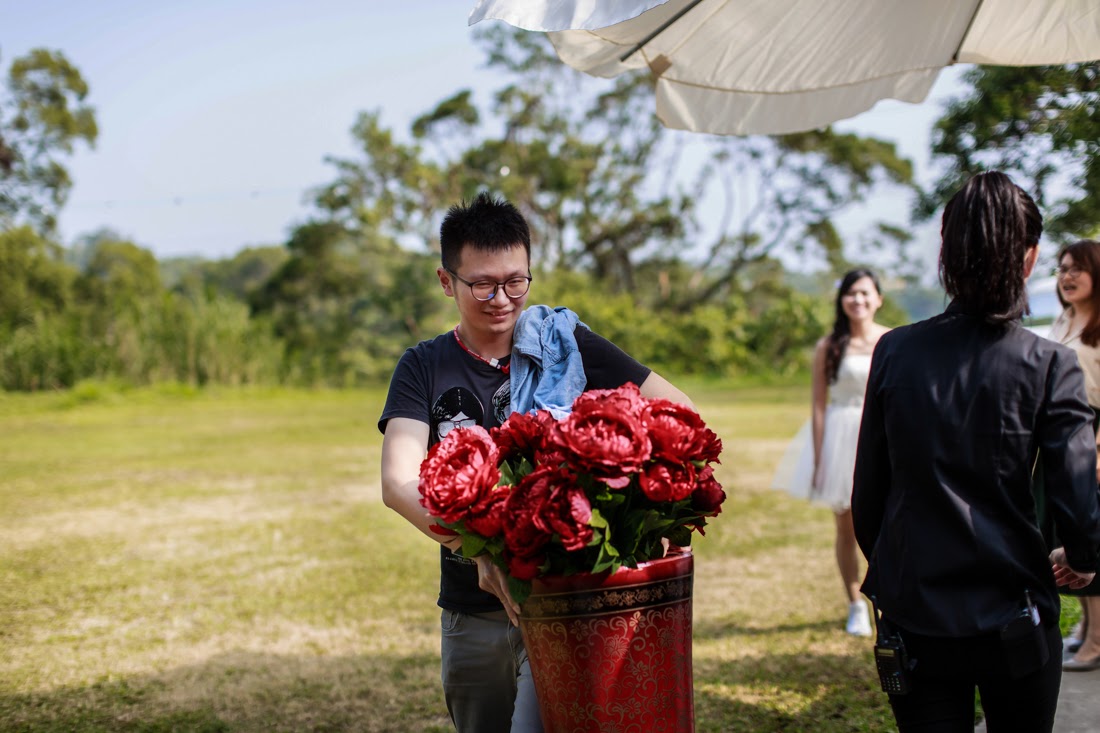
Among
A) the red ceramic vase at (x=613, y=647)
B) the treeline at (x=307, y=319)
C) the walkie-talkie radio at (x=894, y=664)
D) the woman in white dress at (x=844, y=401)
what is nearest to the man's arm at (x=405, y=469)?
the red ceramic vase at (x=613, y=647)

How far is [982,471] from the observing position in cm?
236

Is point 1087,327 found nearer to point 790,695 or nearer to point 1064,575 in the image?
point 790,695

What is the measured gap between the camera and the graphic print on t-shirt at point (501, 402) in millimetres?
2959

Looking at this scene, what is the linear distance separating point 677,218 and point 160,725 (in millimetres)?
34060

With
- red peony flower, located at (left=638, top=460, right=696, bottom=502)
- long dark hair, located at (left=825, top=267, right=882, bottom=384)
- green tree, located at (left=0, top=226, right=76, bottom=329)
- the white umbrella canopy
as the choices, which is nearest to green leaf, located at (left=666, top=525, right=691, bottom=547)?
red peony flower, located at (left=638, top=460, right=696, bottom=502)

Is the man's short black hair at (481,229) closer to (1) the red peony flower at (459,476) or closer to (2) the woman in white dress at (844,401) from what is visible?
(1) the red peony flower at (459,476)

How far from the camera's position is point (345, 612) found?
7109 mm

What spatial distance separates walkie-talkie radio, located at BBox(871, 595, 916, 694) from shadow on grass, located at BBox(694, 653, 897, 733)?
2.30 meters

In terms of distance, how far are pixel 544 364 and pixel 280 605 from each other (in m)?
5.09

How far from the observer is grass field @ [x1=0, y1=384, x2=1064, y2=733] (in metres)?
5.10

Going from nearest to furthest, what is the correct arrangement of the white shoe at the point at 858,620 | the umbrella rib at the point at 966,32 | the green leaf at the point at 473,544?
the green leaf at the point at 473,544 < the umbrella rib at the point at 966,32 < the white shoe at the point at 858,620

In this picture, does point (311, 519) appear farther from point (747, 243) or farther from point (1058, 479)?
point (747, 243)

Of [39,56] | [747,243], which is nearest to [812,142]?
[747,243]

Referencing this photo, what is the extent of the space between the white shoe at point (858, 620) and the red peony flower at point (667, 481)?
14.1 ft
